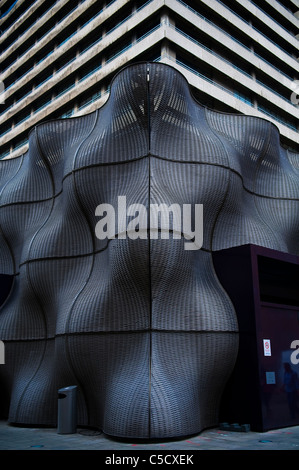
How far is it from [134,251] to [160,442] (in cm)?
405

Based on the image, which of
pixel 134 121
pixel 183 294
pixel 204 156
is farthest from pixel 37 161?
pixel 183 294

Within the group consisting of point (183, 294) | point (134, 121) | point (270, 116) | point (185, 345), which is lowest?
point (185, 345)

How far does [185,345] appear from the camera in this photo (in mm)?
9898

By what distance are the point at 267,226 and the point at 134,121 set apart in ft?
17.0

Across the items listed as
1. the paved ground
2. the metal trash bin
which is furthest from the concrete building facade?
the paved ground

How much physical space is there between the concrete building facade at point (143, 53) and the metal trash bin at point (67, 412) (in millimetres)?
22783

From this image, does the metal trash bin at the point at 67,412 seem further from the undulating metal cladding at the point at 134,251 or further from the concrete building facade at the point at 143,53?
the concrete building facade at the point at 143,53

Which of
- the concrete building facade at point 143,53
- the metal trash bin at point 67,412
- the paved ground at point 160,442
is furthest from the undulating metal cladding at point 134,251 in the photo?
the concrete building facade at point 143,53

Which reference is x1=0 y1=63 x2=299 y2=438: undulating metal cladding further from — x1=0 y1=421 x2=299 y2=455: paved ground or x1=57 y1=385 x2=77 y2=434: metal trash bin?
x1=57 y1=385 x2=77 y2=434: metal trash bin

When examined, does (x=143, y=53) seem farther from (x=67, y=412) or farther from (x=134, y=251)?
(x=67, y=412)

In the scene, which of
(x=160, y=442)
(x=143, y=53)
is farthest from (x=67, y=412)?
(x=143, y=53)

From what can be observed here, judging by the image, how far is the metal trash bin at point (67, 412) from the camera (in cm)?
981
